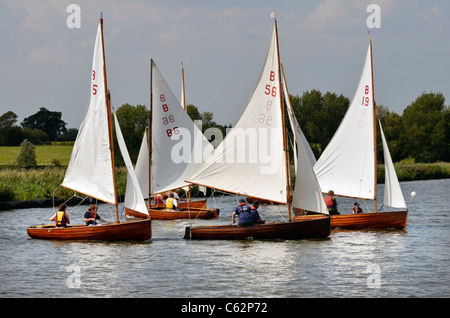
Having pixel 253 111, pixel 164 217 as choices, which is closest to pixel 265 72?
pixel 253 111

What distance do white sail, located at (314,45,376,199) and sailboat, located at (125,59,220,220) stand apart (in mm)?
7909

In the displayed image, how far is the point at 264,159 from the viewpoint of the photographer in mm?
29328

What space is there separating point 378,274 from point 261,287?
4.20 metres

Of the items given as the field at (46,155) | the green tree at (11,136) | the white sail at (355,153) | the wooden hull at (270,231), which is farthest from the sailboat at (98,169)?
the green tree at (11,136)

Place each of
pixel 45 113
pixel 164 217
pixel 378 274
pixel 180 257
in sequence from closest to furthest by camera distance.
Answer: pixel 378 274, pixel 180 257, pixel 164 217, pixel 45 113

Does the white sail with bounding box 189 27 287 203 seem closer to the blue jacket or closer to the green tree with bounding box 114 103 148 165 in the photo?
the blue jacket

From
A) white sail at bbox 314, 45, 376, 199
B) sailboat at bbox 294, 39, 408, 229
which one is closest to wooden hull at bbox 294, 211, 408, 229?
sailboat at bbox 294, 39, 408, 229

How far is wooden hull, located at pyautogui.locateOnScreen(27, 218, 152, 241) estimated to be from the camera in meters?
27.2

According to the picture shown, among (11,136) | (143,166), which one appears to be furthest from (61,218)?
(11,136)

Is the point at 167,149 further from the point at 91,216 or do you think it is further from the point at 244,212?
the point at 244,212

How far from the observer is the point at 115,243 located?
2756cm

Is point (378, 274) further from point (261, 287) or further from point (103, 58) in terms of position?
point (103, 58)

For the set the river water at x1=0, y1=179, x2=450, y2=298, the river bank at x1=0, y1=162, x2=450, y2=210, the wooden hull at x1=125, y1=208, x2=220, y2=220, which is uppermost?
the river bank at x1=0, y1=162, x2=450, y2=210
